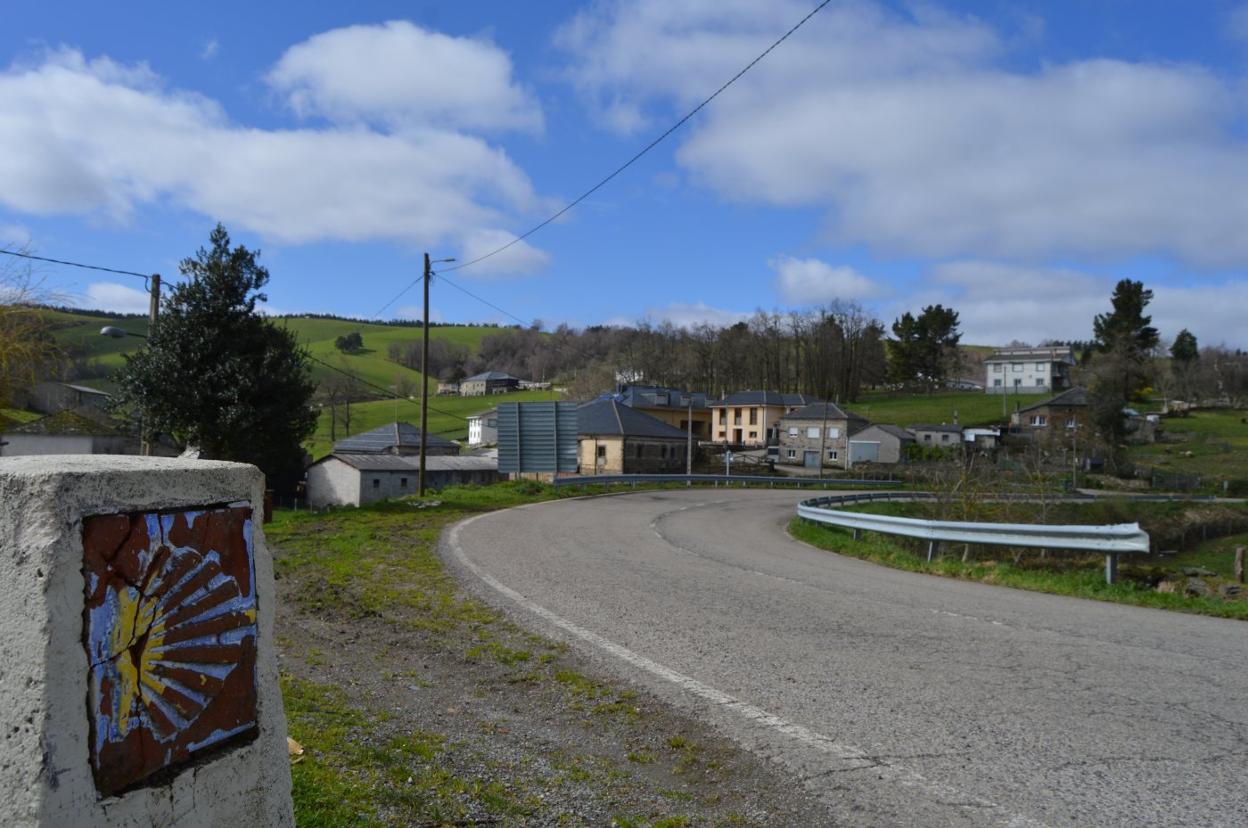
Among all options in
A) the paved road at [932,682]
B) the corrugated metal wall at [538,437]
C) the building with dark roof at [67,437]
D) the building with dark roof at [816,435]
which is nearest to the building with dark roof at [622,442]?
the building with dark roof at [816,435]

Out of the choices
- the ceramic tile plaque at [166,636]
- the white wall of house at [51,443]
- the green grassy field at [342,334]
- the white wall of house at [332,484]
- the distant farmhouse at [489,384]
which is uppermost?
the green grassy field at [342,334]

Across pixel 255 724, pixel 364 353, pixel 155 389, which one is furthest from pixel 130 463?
pixel 364 353

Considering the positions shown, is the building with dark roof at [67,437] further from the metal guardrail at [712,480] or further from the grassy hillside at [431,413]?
the grassy hillside at [431,413]

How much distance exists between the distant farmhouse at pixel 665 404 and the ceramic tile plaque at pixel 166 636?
8168cm

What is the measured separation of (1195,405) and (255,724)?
386ft

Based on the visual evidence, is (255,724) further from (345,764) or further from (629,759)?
(629,759)

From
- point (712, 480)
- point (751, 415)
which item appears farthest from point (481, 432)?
point (712, 480)

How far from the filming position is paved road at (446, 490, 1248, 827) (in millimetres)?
4488

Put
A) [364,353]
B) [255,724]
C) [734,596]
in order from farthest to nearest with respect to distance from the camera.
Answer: [364,353], [734,596], [255,724]

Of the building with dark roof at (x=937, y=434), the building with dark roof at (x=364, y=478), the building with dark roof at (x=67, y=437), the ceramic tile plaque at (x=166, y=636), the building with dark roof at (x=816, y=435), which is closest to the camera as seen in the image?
the ceramic tile plaque at (x=166, y=636)

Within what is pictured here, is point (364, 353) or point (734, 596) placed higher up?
point (364, 353)

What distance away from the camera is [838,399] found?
113750 mm

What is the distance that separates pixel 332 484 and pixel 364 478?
239cm

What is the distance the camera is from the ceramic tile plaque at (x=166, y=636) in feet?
7.95
